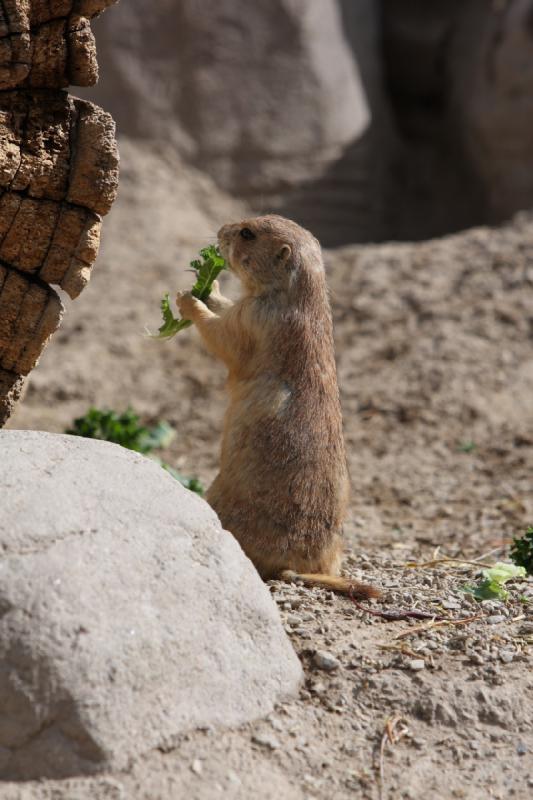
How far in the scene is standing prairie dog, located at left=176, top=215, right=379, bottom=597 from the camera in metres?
5.10

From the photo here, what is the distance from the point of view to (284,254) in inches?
233

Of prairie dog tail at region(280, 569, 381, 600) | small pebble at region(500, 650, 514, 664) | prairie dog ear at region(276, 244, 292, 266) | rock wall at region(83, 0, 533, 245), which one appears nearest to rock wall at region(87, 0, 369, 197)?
rock wall at region(83, 0, 533, 245)

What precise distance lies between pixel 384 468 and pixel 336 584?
3.73 meters

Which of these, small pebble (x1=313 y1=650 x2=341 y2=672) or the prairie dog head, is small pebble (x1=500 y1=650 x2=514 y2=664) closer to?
small pebble (x1=313 y1=650 x2=341 y2=672)

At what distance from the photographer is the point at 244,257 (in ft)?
19.9

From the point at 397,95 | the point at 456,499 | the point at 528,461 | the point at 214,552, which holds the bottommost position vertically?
the point at 214,552

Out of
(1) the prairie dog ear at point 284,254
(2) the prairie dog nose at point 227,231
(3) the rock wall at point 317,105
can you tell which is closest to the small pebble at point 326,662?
(1) the prairie dog ear at point 284,254

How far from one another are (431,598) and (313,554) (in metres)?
0.64

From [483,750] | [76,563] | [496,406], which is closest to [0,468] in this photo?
[76,563]

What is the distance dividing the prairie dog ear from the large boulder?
2.11 m

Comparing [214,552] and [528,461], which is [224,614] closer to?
[214,552]

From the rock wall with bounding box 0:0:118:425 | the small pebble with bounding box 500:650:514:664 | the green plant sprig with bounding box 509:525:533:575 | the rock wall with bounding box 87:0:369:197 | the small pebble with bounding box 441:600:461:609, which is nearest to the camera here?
the small pebble with bounding box 500:650:514:664

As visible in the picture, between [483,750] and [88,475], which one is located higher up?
[88,475]

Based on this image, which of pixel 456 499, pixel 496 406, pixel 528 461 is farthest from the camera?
pixel 496 406
